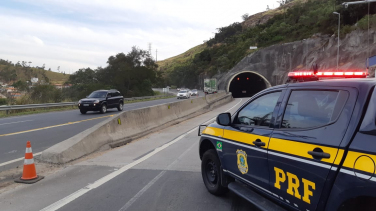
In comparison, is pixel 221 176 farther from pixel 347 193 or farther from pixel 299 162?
pixel 347 193

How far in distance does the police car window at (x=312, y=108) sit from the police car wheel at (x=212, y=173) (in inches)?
72.7

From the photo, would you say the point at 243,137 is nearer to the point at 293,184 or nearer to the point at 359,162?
the point at 293,184

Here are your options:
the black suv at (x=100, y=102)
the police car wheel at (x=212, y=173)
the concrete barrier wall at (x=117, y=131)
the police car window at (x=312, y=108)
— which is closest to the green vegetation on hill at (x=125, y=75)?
the black suv at (x=100, y=102)

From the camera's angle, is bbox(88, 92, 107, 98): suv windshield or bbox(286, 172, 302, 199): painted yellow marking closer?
bbox(286, 172, 302, 199): painted yellow marking

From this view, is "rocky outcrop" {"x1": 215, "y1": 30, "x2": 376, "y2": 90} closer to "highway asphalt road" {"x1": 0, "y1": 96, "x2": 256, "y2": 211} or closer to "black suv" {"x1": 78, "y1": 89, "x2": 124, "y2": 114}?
"black suv" {"x1": 78, "y1": 89, "x2": 124, "y2": 114}

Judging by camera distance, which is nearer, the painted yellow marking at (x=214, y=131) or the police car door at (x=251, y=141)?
the police car door at (x=251, y=141)

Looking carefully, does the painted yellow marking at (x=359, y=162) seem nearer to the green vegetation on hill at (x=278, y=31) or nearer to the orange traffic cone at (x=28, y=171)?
the orange traffic cone at (x=28, y=171)

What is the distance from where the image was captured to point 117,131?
34.9 feet

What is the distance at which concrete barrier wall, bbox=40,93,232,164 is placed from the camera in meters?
7.77

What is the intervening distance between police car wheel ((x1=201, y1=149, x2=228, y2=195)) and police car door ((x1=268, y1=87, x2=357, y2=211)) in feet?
5.15

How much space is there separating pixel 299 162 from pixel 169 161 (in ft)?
16.4

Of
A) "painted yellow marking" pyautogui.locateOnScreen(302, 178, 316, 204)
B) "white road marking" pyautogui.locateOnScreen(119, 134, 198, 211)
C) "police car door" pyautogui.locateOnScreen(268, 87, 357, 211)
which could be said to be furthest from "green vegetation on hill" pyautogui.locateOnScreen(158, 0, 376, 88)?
"painted yellow marking" pyautogui.locateOnScreen(302, 178, 316, 204)

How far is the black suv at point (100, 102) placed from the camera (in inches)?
886

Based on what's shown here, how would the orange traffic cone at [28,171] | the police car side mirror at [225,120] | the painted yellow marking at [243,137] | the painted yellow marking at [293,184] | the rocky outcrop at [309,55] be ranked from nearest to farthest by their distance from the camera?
the painted yellow marking at [293,184] < the painted yellow marking at [243,137] < the police car side mirror at [225,120] < the orange traffic cone at [28,171] < the rocky outcrop at [309,55]
